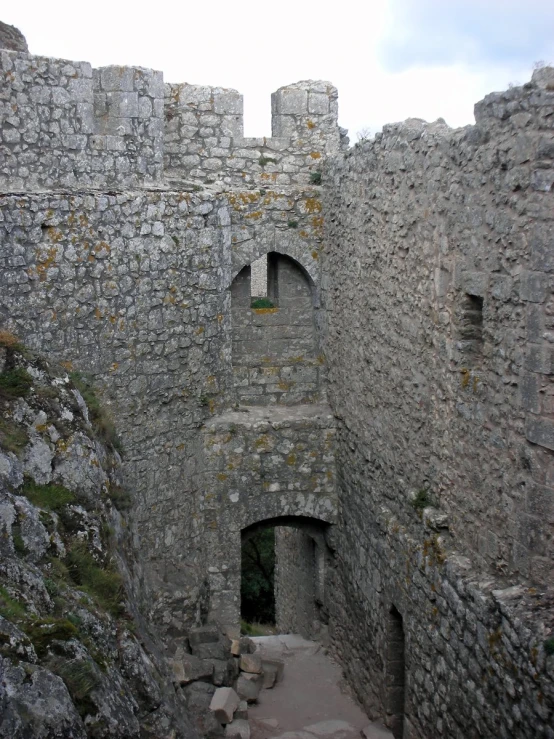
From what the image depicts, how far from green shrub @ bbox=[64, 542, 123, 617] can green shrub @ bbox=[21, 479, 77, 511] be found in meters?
0.25

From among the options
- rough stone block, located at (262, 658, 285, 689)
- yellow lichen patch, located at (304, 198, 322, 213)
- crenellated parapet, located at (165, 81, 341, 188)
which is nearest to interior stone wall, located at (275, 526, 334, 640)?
rough stone block, located at (262, 658, 285, 689)

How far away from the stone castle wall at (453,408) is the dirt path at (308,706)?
0.28 metres

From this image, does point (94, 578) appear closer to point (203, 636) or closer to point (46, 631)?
point (46, 631)

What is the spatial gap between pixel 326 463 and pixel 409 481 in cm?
255

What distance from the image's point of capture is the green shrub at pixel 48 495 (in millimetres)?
4855

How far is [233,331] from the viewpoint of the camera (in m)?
10.3

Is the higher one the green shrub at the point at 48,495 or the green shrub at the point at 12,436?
the green shrub at the point at 12,436

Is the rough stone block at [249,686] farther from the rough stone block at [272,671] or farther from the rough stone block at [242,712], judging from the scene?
the rough stone block at [242,712]

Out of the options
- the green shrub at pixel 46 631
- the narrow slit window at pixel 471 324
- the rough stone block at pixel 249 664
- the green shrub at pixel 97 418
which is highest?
the narrow slit window at pixel 471 324

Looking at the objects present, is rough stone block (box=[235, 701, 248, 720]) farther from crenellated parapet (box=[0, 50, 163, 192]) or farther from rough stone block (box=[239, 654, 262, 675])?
crenellated parapet (box=[0, 50, 163, 192])

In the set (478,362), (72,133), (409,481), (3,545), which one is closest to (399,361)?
(409,481)

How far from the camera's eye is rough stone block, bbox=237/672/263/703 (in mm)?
9422

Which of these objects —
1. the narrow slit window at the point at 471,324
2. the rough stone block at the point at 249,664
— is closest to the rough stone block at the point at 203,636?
the rough stone block at the point at 249,664

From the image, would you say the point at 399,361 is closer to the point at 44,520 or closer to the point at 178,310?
the point at 178,310
